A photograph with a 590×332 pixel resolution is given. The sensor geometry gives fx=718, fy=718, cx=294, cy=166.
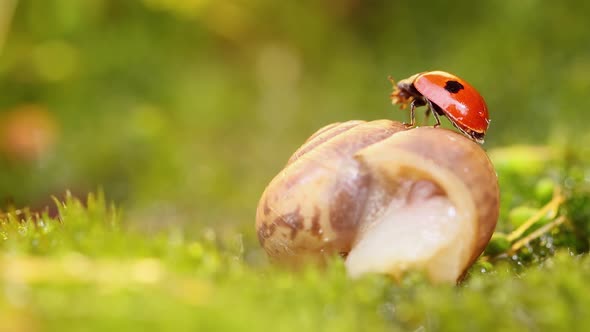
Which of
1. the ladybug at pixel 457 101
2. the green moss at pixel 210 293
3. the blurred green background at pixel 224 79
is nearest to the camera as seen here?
the green moss at pixel 210 293

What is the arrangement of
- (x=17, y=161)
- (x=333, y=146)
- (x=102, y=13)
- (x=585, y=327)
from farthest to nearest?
(x=102, y=13)
(x=17, y=161)
(x=333, y=146)
(x=585, y=327)

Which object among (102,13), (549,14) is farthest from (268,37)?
(549,14)

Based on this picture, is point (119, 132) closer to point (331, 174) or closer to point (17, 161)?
point (17, 161)

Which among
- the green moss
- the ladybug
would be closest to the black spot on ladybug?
the ladybug

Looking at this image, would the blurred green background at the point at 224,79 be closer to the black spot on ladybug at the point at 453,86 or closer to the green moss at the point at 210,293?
the black spot on ladybug at the point at 453,86

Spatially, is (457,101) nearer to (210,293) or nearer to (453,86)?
(453,86)

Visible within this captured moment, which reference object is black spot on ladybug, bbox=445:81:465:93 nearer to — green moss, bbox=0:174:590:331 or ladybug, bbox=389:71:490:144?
ladybug, bbox=389:71:490:144

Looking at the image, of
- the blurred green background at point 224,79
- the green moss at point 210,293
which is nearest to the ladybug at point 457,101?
the green moss at point 210,293
